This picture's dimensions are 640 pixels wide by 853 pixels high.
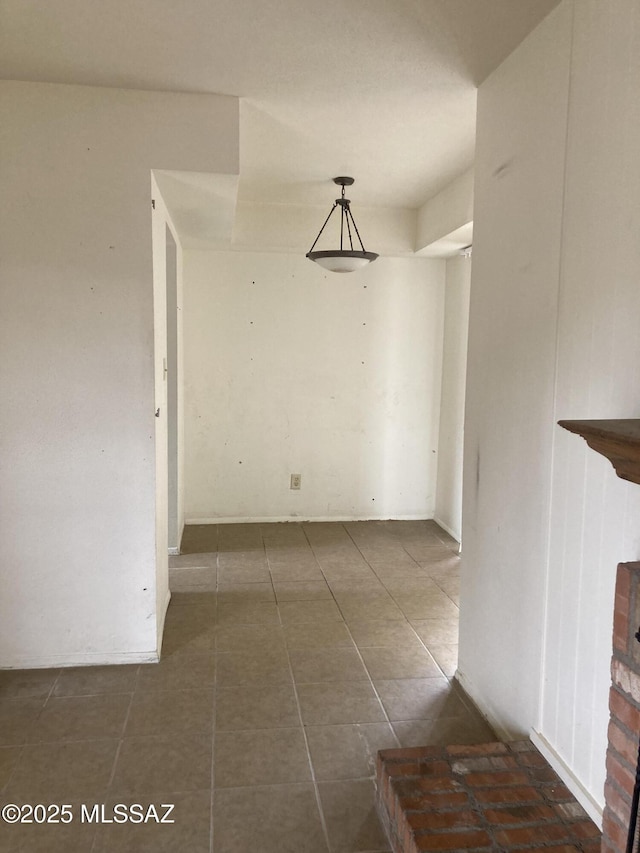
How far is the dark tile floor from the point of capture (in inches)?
77.0

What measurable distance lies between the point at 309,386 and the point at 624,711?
4043 millimetres

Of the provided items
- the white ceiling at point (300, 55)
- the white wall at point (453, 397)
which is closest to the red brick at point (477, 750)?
the white ceiling at point (300, 55)

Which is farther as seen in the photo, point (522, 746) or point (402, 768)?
point (522, 746)

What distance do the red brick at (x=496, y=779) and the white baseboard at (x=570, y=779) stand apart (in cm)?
11

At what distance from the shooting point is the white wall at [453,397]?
16.1ft

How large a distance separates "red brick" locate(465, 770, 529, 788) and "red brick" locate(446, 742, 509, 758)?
0.09m

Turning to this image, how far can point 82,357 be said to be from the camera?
2789 millimetres

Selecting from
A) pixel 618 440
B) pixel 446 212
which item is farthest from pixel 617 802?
pixel 446 212

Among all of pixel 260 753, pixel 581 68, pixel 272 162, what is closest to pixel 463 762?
pixel 260 753

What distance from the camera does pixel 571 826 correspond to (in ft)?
5.79

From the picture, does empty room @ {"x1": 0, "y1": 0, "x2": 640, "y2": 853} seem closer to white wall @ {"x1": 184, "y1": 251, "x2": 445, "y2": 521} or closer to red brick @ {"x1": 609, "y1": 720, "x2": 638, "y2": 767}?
red brick @ {"x1": 609, "y1": 720, "x2": 638, "y2": 767}

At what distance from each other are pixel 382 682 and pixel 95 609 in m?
1.34

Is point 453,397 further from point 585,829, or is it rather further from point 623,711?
point 623,711

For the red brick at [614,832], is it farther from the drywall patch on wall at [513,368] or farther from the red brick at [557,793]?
the drywall patch on wall at [513,368]
